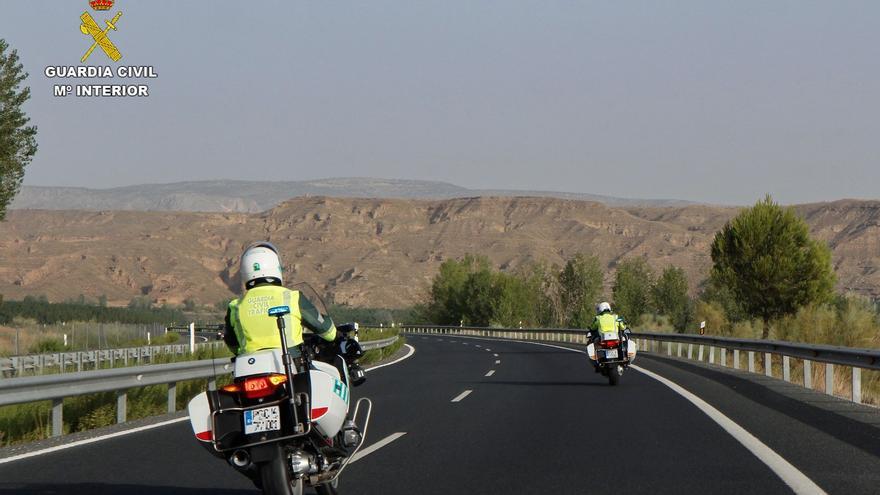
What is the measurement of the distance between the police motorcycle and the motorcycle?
12620 millimetres

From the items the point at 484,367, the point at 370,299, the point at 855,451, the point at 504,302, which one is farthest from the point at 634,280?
the point at 855,451

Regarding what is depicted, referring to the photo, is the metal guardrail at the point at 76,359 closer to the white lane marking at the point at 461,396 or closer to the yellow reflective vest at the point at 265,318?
the white lane marking at the point at 461,396

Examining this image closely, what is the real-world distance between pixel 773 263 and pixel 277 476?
2327 inches

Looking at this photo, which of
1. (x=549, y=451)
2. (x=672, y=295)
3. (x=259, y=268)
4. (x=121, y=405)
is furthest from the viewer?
(x=672, y=295)

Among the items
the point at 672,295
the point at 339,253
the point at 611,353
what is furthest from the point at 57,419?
the point at 339,253

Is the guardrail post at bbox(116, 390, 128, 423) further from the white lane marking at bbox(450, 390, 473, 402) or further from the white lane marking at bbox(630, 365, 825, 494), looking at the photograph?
the white lane marking at bbox(630, 365, 825, 494)

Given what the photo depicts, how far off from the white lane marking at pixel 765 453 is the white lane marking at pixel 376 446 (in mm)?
3506

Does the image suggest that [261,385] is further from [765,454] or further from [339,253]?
[339,253]

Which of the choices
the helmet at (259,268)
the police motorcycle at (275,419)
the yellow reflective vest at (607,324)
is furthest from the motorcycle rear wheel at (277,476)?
Answer: the yellow reflective vest at (607,324)

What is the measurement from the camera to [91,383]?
12.7 metres

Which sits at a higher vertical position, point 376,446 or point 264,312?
point 264,312

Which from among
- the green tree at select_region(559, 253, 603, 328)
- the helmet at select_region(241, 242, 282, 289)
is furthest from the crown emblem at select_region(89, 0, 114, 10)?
the green tree at select_region(559, 253, 603, 328)

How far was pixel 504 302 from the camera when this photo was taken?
11594 cm

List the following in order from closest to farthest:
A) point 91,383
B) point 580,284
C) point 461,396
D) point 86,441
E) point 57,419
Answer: point 86,441
point 57,419
point 91,383
point 461,396
point 580,284
